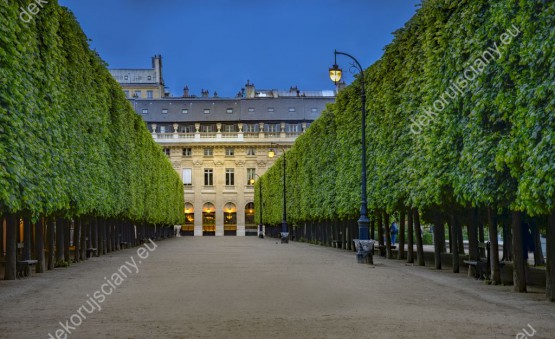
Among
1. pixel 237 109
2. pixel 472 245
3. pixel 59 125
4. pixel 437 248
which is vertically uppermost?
pixel 237 109

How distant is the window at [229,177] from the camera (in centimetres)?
11525

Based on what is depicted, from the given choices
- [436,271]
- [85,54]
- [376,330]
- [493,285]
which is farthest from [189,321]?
[85,54]

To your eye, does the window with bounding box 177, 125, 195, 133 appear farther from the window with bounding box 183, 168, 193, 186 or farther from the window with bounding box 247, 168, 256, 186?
the window with bounding box 247, 168, 256, 186

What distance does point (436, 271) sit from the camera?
23.8 m

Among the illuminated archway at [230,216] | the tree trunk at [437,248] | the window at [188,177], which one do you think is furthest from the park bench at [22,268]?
the window at [188,177]

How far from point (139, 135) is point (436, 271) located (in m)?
27.0

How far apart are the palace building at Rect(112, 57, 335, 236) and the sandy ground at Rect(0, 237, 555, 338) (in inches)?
3585

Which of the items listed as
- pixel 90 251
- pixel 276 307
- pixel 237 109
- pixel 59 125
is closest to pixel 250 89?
pixel 237 109

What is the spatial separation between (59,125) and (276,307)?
40.2 feet

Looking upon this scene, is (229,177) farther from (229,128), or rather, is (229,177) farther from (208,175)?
(229,128)

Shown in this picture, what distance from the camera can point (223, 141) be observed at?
113m

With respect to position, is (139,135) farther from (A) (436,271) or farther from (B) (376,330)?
(B) (376,330)

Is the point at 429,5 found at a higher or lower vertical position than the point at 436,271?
higher

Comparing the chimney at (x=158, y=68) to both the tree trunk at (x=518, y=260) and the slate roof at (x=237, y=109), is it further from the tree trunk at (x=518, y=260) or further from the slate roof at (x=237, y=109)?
the tree trunk at (x=518, y=260)
